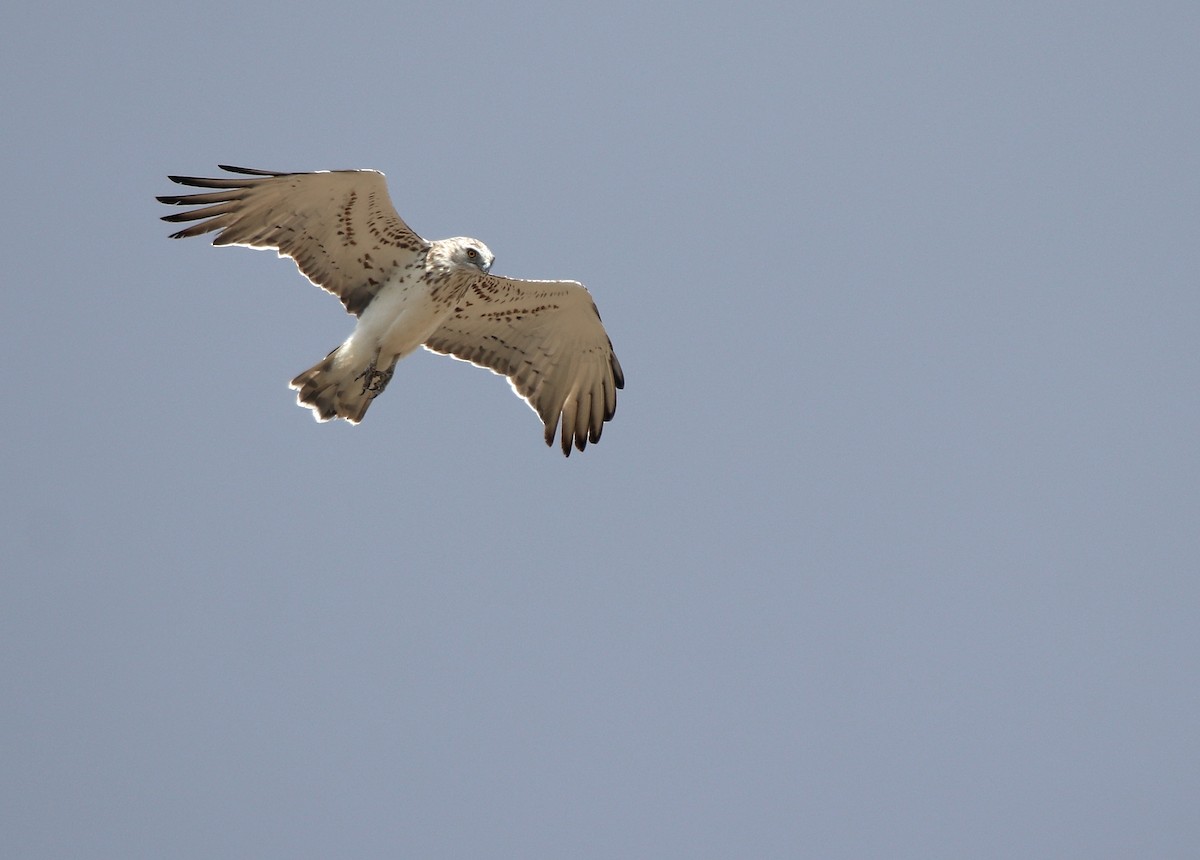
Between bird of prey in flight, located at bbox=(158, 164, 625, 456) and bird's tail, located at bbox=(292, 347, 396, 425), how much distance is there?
0.03 ft

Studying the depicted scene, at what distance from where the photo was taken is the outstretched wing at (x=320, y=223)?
1333 centimetres

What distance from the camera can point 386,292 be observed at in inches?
549

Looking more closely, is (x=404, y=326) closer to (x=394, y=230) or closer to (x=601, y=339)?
(x=394, y=230)

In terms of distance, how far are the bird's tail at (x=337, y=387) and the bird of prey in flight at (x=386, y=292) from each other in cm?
1

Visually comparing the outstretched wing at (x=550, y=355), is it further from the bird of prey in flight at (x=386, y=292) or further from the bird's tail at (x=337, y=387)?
the bird's tail at (x=337, y=387)

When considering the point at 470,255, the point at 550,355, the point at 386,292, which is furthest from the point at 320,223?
the point at 550,355

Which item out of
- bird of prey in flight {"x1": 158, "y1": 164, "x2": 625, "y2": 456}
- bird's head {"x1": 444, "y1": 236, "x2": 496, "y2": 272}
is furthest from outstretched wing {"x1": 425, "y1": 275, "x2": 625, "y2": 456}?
bird's head {"x1": 444, "y1": 236, "x2": 496, "y2": 272}

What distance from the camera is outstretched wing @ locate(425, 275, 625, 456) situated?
14.6 metres

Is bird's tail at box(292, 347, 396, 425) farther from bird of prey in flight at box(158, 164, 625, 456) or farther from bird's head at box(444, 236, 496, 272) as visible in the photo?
bird's head at box(444, 236, 496, 272)

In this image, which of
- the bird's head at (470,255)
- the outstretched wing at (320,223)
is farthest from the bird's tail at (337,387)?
the bird's head at (470,255)

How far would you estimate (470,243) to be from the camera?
13734mm

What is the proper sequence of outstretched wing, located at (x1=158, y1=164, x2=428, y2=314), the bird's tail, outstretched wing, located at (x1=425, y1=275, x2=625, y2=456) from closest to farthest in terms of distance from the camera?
outstretched wing, located at (x1=158, y1=164, x2=428, y2=314), the bird's tail, outstretched wing, located at (x1=425, y1=275, x2=625, y2=456)

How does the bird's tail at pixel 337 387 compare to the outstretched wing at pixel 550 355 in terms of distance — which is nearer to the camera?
the bird's tail at pixel 337 387

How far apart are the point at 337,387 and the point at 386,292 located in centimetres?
111
